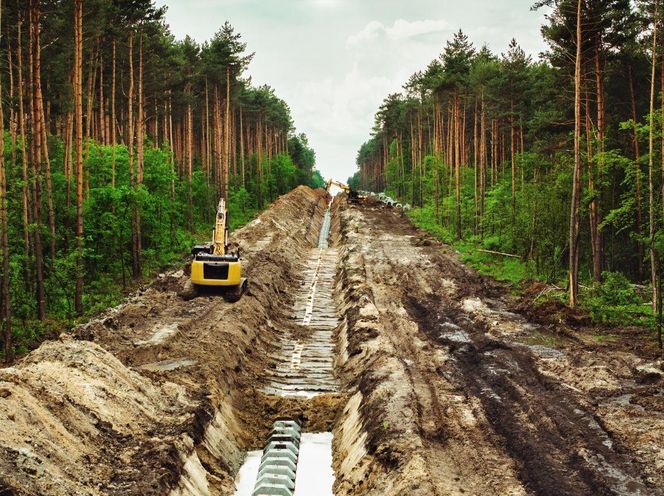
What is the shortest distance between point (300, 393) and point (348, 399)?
1.74 meters

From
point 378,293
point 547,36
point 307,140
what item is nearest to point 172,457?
point 378,293

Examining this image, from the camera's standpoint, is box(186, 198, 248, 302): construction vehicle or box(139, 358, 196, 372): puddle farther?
box(186, 198, 248, 302): construction vehicle

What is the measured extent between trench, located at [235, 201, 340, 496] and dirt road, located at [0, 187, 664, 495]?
12 cm

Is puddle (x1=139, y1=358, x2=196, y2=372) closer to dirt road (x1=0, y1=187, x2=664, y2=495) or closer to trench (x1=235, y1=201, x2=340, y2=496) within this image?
dirt road (x1=0, y1=187, x2=664, y2=495)

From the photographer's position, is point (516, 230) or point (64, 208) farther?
point (516, 230)

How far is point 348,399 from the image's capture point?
15.3 metres

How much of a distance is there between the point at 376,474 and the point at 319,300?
17.5 metres

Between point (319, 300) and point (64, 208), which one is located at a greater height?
point (64, 208)

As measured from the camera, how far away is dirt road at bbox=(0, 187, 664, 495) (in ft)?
30.7

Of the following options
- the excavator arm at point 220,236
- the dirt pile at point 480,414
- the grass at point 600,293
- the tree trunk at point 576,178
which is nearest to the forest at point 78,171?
the excavator arm at point 220,236

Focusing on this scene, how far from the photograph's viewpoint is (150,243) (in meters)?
32.0

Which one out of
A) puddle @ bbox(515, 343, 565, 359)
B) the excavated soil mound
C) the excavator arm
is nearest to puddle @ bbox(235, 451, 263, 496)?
the excavated soil mound

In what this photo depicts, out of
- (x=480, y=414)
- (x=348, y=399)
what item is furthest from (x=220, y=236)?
(x=480, y=414)

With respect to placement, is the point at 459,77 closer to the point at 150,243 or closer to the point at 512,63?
the point at 512,63
